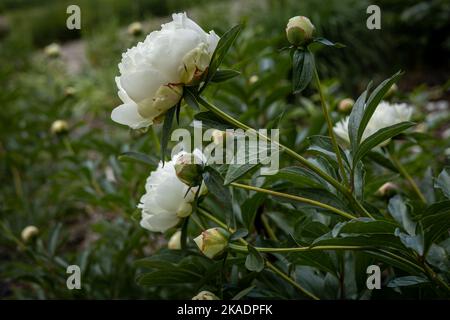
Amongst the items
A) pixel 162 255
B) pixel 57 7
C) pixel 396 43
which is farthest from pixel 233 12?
pixel 57 7

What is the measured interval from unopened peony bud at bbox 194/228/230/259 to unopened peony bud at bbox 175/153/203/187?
58 mm

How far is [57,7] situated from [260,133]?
8726 millimetres

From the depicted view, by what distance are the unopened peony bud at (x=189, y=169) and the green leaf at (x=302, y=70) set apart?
0.45 ft

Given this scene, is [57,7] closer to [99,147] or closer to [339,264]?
[99,147]

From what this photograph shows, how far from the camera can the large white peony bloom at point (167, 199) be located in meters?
0.64

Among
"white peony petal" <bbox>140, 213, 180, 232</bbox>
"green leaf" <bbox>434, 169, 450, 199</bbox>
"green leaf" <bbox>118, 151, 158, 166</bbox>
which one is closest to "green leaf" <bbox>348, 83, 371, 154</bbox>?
"green leaf" <bbox>434, 169, 450, 199</bbox>

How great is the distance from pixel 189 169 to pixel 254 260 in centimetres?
12

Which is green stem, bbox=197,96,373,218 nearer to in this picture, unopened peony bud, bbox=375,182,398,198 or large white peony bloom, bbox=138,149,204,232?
large white peony bloom, bbox=138,149,204,232

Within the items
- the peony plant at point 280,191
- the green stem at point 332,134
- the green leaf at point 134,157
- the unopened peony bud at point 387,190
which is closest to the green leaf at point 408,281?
the peony plant at point 280,191

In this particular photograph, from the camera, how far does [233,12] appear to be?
172 inches

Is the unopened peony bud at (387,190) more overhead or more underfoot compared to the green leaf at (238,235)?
more overhead

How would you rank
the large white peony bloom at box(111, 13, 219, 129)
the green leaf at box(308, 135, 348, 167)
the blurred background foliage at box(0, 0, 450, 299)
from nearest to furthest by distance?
the large white peony bloom at box(111, 13, 219, 129), the green leaf at box(308, 135, 348, 167), the blurred background foliage at box(0, 0, 450, 299)

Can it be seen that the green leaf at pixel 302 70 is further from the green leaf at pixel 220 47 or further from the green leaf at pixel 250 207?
the green leaf at pixel 250 207

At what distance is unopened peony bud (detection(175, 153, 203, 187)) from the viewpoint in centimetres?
60
